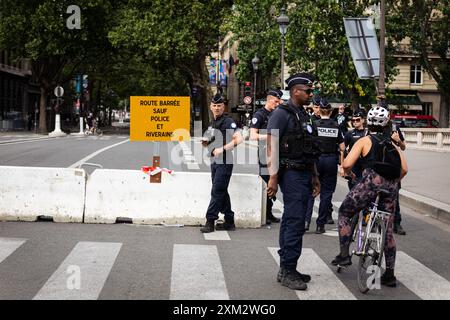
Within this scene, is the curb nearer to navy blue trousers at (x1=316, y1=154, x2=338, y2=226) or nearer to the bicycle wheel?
navy blue trousers at (x1=316, y1=154, x2=338, y2=226)

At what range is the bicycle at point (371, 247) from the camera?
20.2 feet

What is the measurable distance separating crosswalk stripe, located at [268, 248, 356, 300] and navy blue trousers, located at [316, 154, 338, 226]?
5.48 ft

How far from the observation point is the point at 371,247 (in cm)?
627

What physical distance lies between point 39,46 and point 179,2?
10.4 metres

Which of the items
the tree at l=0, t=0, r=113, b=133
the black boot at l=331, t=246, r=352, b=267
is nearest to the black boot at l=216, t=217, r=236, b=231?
the black boot at l=331, t=246, r=352, b=267

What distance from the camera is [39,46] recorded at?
48219 millimetres

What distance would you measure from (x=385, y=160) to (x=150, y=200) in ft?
13.9

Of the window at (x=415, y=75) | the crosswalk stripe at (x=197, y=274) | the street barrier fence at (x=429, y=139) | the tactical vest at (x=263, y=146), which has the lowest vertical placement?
the crosswalk stripe at (x=197, y=274)

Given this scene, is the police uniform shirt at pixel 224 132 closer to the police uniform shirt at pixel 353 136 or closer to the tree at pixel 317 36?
the police uniform shirt at pixel 353 136

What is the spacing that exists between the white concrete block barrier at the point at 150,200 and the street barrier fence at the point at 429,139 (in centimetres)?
2069

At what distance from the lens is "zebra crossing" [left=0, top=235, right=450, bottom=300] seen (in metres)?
5.82

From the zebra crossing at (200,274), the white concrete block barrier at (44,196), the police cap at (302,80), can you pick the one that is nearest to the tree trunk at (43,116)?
the white concrete block barrier at (44,196)

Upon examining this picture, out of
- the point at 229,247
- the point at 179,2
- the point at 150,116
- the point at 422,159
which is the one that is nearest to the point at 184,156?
the point at 422,159
